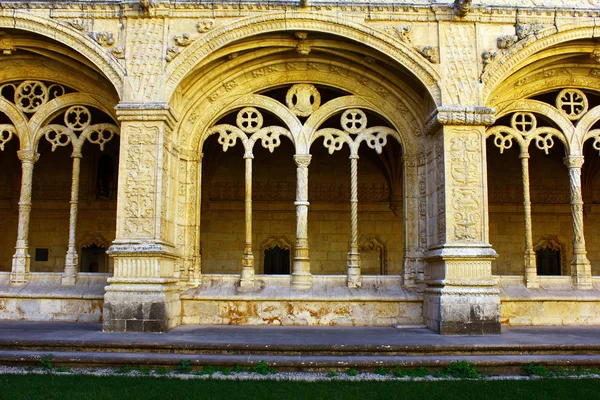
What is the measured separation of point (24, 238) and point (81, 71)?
332 cm

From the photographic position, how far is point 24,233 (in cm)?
1090

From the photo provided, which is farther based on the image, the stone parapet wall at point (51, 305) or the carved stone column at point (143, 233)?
the stone parapet wall at point (51, 305)

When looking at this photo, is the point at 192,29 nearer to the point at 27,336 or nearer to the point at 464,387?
the point at 27,336

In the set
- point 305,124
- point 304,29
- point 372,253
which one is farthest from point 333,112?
point 372,253

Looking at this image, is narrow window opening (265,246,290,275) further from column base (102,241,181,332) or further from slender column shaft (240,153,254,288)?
column base (102,241,181,332)

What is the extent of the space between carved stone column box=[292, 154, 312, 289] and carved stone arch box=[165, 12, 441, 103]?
7.84 feet

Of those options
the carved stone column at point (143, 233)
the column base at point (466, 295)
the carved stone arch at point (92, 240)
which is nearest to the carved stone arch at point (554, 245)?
the column base at point (466, 295)

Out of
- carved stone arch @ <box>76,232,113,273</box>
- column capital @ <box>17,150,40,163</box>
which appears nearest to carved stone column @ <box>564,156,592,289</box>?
column capital @ <box>17,150,40,163</box>

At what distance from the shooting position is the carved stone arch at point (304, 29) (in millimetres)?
10070

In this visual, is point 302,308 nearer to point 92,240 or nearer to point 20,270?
point 20,270

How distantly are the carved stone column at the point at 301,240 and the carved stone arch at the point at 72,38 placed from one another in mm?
3542

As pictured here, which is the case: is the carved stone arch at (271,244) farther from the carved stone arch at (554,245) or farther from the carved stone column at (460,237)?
the carved stone arch at (554,245)

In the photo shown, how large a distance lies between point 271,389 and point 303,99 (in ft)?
21.7

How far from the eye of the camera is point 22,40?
10578 mm
